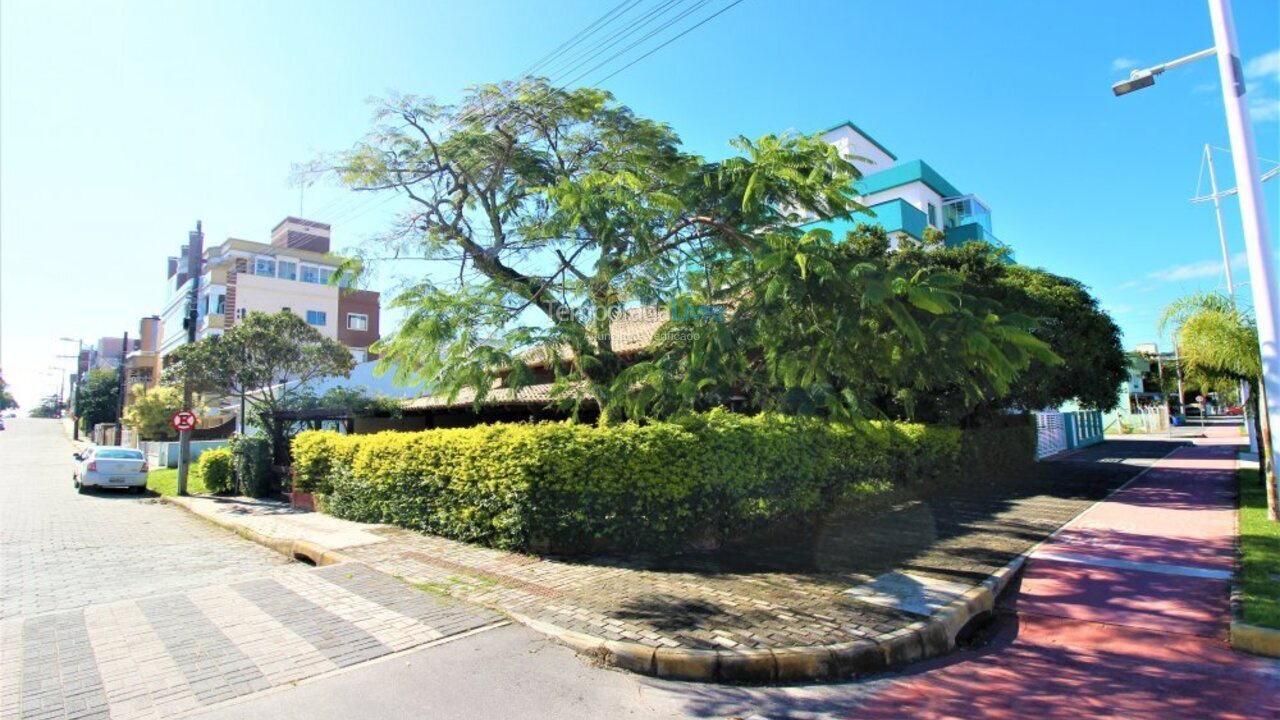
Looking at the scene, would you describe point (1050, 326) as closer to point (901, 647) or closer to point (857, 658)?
point (901, 647)

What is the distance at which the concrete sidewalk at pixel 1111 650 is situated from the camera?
4.05 m

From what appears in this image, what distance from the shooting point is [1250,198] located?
7070 mm

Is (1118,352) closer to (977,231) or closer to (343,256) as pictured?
(977,231)

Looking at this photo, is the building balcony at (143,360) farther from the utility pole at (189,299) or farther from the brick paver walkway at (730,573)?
the brick paver walkway at (730,573)

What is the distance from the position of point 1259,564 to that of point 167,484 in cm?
2566

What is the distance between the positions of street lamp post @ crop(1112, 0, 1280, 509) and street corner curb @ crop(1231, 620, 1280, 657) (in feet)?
12.2

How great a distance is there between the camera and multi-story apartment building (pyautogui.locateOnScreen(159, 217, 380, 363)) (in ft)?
126

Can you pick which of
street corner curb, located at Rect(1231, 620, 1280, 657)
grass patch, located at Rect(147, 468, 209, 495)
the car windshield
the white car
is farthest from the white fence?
street corner curb, located at Rect(1231, 620, 1280, 657)

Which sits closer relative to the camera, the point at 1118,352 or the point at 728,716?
the point at 728,716

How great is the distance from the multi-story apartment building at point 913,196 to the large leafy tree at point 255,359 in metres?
21.3

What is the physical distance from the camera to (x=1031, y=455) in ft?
73.1

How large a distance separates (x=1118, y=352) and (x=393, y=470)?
1929 cm

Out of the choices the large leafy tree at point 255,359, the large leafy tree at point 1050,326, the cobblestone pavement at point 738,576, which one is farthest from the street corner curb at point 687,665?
the large leafy tree at point 255,359

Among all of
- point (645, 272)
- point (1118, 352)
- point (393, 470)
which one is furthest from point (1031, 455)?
point (393, 470)
